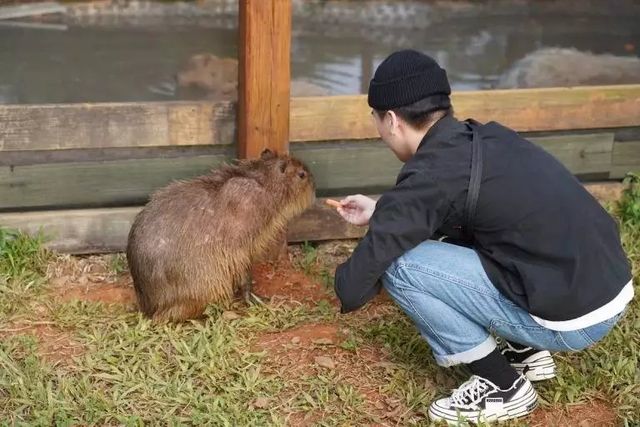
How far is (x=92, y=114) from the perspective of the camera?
409 cm

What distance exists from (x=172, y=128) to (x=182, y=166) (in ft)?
0.81

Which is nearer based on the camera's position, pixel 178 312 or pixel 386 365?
pixel 386 365

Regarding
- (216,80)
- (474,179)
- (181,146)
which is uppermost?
(474,179)

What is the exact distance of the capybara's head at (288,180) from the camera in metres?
3.88

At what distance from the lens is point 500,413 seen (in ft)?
10.0

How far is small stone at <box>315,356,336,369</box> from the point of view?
3432mm

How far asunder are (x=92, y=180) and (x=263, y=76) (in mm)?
993

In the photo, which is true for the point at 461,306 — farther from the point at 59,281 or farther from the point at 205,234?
the point at 59,281

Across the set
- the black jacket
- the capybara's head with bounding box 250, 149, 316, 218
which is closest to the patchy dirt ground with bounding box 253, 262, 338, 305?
the capybara's head with bounding box 250, 149, 316, 218

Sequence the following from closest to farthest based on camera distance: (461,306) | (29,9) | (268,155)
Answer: (461,306)
(268,155)
(29,9)

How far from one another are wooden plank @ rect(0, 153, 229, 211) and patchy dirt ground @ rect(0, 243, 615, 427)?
298 millimetres

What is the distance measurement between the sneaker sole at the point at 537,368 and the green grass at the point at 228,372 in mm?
61

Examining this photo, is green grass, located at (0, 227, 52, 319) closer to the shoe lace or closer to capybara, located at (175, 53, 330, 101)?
the shoe lace

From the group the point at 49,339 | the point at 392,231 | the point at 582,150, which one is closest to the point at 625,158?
the point at 582,150
